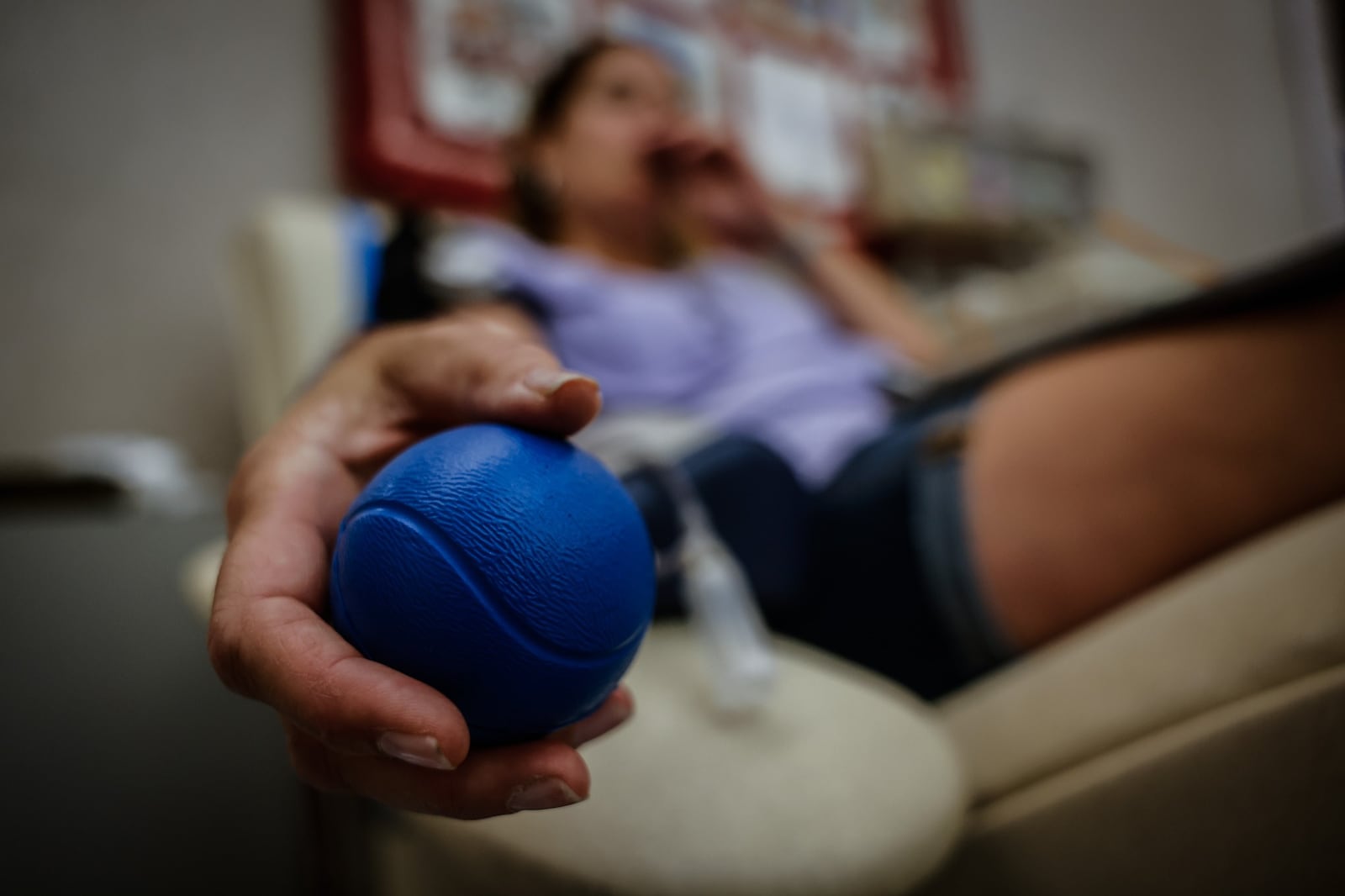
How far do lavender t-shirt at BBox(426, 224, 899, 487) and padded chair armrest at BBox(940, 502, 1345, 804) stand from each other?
38 cm

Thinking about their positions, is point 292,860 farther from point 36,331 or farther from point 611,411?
point 36,331

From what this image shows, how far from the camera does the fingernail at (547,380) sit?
0.37m

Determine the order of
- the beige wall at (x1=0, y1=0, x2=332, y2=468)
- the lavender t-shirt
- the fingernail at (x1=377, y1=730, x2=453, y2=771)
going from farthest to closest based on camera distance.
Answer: the beige wall at (x1=0, y1=0, x2=332, y2=468), the lavender t-shirt, the fingernail at (x1=377, y1=730, x2=453, y2=771)

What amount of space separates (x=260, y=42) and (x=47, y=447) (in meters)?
0.81

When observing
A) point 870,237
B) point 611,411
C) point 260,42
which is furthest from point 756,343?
point 870,237

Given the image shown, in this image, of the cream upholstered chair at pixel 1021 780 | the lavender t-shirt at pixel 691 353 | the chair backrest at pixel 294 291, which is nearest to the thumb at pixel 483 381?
the cream upholstered chair at pixel 1021 780

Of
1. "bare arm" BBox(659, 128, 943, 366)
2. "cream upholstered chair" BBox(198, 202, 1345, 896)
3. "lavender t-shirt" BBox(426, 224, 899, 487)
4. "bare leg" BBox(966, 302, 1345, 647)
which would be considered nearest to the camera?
"cream upholstered chair" BBox(198, 202, 1345, 896)

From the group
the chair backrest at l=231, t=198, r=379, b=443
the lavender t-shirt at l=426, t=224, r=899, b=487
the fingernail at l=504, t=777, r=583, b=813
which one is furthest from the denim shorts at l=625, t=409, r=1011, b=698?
the chair backrest at l=231, t=198, r=379, b=443

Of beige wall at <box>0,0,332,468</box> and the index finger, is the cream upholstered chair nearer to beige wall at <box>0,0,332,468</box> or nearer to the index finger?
the index finger

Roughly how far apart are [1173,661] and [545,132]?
48.3 inches

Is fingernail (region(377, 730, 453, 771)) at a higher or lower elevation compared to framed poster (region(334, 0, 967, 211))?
lower

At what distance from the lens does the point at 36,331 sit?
1.23 m

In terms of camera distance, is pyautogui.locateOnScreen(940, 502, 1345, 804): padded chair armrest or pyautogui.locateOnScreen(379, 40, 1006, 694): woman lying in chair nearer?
pyautogui.locateOnScreen(940, 502, 1345, 804): padded chair armrest

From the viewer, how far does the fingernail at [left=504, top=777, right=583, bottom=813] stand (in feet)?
1.10
